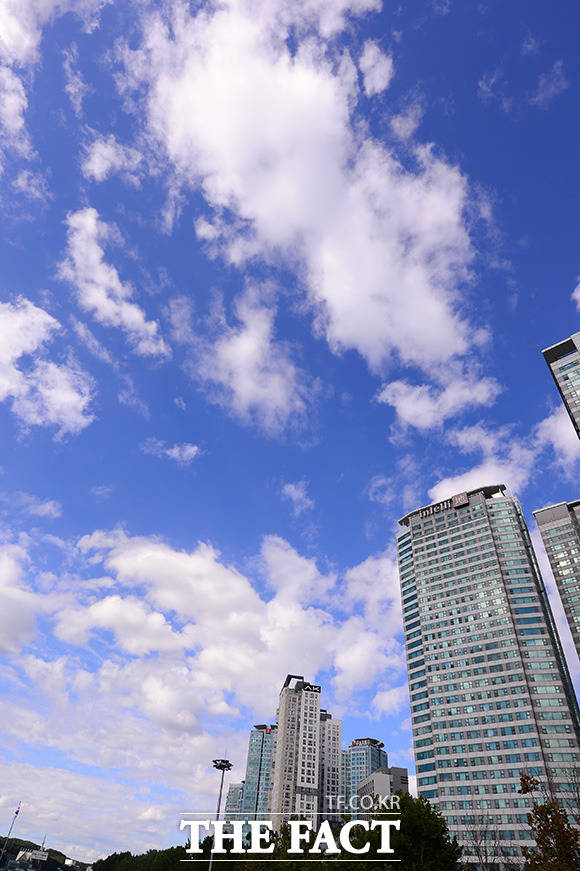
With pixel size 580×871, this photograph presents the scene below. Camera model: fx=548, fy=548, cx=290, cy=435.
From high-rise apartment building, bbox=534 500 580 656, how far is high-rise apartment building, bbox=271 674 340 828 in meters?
93.7

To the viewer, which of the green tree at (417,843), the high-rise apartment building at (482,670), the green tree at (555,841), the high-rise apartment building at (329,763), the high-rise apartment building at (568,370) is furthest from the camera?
the high-rise apartment building at (329,763)

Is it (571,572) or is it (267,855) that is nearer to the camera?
(267,855)

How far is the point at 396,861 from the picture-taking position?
31.1m

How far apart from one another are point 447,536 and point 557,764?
49134mm

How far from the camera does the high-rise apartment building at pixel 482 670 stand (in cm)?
9739

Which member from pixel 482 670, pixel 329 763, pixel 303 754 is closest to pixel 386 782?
pixel 303 754

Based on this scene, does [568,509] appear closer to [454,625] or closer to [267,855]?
[454,625]

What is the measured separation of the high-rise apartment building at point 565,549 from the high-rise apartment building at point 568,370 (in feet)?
89.9

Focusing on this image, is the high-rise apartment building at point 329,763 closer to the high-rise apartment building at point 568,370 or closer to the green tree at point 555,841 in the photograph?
the high-rise apartment building at point 568,370

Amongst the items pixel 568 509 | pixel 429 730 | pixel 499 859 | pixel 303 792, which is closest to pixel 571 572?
pixel 568 509

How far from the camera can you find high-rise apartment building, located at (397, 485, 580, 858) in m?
97.4

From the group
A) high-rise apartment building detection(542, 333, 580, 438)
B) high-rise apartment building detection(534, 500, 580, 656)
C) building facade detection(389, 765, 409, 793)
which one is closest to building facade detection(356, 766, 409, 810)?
building facade detection(389, 765, 409, 793)

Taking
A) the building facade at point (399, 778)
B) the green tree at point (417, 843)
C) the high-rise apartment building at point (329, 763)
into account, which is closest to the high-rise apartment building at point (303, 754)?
the high-rise apartment building at point (329, 763)

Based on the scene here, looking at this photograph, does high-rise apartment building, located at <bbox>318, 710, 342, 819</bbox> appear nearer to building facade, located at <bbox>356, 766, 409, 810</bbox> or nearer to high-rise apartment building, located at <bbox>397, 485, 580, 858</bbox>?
building facade, located at <bbox>356, 766, 409, 810</bbox>
